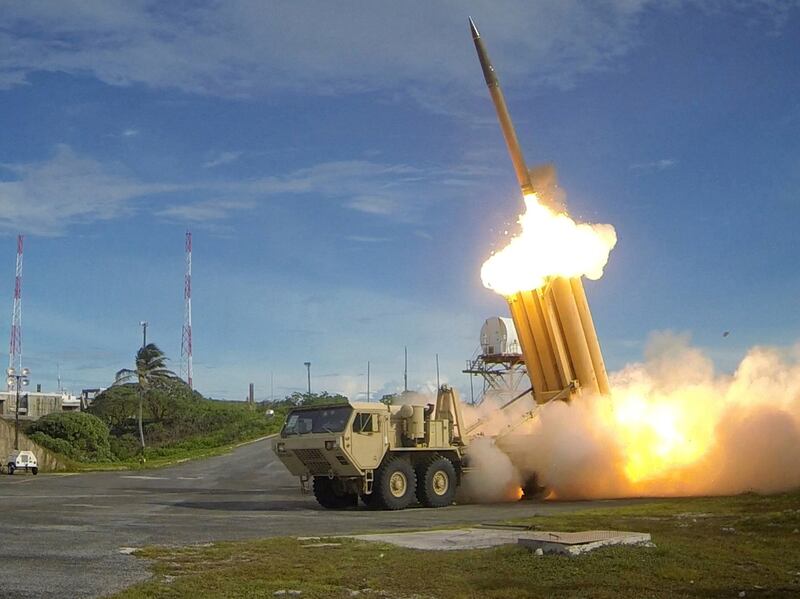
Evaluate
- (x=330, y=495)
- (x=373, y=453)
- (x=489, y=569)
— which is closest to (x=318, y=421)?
(x=373, y=453)

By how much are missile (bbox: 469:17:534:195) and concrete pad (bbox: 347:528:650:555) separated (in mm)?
12478

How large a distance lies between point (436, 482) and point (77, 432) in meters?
40.5

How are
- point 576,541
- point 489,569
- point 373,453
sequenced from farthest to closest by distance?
point 373,453 → point 576,541 → point 489,569

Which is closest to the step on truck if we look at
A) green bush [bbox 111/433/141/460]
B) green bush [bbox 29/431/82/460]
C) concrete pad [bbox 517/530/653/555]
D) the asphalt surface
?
the asphalt surface

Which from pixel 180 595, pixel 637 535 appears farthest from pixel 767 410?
pixel 180 595

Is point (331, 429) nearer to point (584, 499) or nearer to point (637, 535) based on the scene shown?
point (584, 499)

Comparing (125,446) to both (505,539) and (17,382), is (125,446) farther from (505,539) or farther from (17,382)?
(505,539)

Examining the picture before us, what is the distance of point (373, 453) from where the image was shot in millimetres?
22359

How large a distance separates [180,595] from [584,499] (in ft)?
56.8

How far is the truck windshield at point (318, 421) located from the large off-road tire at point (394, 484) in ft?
5.23

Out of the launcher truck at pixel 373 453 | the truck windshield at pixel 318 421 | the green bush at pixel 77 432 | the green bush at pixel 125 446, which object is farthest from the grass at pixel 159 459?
the launcher truck at pixel 373 453

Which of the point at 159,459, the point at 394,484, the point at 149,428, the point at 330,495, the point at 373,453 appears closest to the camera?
the point at 373,453

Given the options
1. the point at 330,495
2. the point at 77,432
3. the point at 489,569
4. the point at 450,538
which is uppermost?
the point at 77,432

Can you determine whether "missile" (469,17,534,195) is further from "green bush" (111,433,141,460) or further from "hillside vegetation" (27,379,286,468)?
"green bush" (111,433,141,460)
